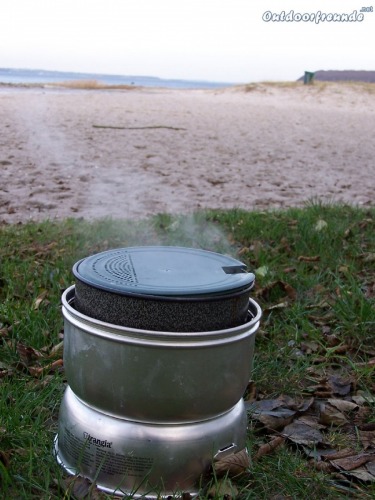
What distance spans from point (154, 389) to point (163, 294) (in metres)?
0.26

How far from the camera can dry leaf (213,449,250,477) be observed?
1.81m

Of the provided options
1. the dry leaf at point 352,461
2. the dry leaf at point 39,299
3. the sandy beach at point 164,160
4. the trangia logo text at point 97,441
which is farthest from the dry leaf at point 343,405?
the sandy beach at point 164,160

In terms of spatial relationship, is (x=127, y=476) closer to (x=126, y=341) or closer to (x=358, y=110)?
(x=126, y=341)

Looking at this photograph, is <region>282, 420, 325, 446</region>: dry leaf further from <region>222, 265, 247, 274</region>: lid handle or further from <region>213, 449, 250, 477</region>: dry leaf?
<region>222, 265, 247, 274</region>: lid handle

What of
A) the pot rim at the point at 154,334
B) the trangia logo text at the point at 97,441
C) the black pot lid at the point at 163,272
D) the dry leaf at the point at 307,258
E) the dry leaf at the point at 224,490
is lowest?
the dry leaf at the point at 224,490

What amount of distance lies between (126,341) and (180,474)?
1.48 feet

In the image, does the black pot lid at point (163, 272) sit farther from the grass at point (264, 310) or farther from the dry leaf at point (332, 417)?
the dry leaf at point (332, 417)

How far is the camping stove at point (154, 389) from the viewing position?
1.66m

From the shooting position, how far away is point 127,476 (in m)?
1.75

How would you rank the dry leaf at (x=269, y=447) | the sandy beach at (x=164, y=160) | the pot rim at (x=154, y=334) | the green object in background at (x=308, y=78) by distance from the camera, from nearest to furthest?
the pot rim at (x=154, y=334)
the dry leaf at (x=269, y=447)
the sandy beach at (x=164, y=160)
the green object in background at (x=308, y=78)

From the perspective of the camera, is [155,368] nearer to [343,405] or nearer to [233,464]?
[233,464]

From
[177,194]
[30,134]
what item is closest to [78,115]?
[30,134]

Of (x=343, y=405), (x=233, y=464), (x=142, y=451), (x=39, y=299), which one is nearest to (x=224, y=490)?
(x=233, y=464)

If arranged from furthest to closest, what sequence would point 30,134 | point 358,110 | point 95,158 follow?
1. point 358,110
2. point 30,134
3. point 95,158
